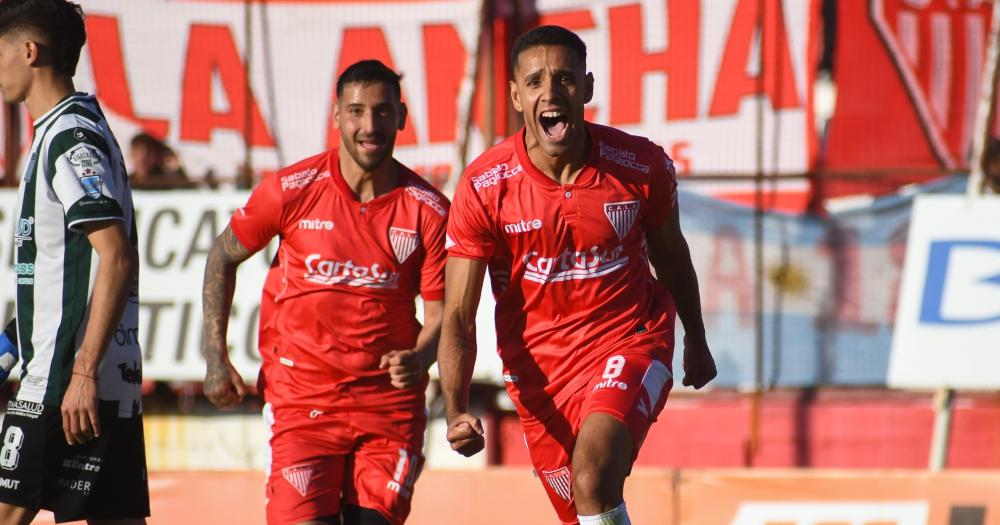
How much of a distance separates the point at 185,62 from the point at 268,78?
0.68m

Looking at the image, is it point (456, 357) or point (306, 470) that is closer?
point (456, 357)

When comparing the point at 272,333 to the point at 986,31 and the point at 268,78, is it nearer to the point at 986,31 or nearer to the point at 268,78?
the point at 268,78

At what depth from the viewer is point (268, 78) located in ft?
34.2

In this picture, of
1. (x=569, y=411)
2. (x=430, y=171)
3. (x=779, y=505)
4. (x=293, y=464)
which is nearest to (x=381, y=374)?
(x=293, y=464)

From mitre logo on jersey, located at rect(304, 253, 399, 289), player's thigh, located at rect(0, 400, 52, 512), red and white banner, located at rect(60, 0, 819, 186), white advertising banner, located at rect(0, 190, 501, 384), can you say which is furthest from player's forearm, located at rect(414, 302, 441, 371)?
red and white banner, located at rect(60, 0, 819, 186)

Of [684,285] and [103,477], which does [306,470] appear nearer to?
[103,477]

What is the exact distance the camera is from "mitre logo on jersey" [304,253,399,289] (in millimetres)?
5488

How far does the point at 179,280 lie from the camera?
9.59m

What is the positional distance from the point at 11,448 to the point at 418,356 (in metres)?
1.60

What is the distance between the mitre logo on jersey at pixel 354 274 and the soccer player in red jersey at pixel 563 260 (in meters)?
0.58

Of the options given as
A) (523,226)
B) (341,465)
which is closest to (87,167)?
(523,226)

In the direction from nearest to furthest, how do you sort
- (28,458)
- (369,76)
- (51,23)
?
(28,458) → (51,23) → (369,76)

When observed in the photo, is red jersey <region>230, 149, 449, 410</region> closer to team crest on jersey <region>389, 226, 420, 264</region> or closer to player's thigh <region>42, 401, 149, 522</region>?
team crest on jersey <region>389, 226, 420, 264</region>

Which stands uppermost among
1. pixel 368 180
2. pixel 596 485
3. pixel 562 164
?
pixel 562 164
